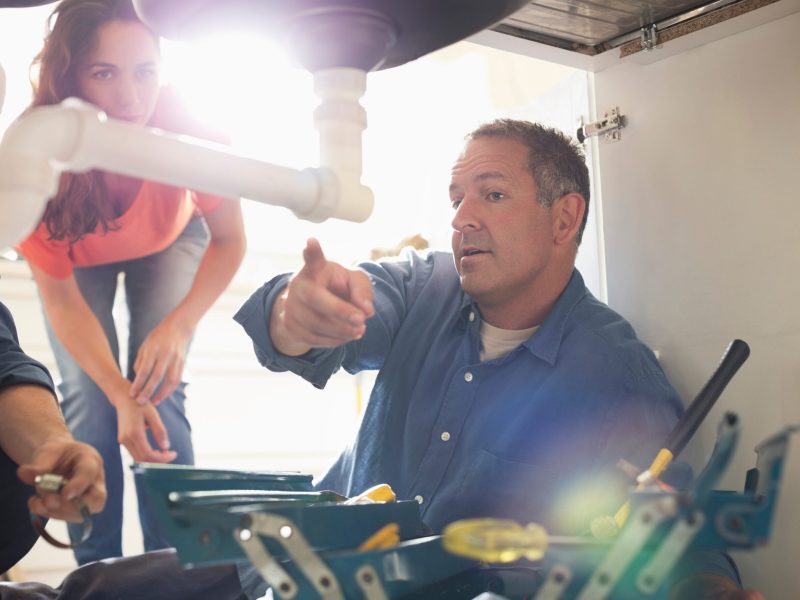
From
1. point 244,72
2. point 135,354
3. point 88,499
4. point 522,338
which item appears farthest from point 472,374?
point 244,72

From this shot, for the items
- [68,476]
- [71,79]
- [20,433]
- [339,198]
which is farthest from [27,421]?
[71,79]

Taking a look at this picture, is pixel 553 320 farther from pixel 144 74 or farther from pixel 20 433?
pixel 144 74

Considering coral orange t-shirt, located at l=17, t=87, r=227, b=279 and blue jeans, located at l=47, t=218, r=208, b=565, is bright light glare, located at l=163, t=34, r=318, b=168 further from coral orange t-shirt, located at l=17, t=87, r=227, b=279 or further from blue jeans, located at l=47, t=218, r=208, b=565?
blue jeans, located at l=47, t=218, r=208, b=565

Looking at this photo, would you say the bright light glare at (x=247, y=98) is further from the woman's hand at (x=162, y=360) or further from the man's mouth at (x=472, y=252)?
the man's mouth at (x=472, y=252)

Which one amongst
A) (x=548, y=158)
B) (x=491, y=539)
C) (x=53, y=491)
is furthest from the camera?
(x=548, y=158)

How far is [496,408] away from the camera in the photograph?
35.3 inches

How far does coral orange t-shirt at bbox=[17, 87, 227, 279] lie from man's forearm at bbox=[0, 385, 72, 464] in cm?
63

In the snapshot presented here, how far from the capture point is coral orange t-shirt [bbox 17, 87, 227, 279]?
1.38 m

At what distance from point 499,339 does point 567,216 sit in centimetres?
16

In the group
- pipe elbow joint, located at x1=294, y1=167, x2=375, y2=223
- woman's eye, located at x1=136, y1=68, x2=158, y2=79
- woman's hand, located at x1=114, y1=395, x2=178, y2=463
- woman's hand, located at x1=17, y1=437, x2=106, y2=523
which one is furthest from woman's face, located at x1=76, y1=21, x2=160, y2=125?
pipe elbow joint, located at x1=294, y1=167, x2=375, y2=223

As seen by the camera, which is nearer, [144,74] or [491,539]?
[491,539]

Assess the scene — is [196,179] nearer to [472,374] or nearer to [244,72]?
[472,374]

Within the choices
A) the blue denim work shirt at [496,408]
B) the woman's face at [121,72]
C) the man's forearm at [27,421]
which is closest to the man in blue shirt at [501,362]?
the blue denim work shirt at [496,408]

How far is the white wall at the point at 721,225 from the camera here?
0.87 meters
